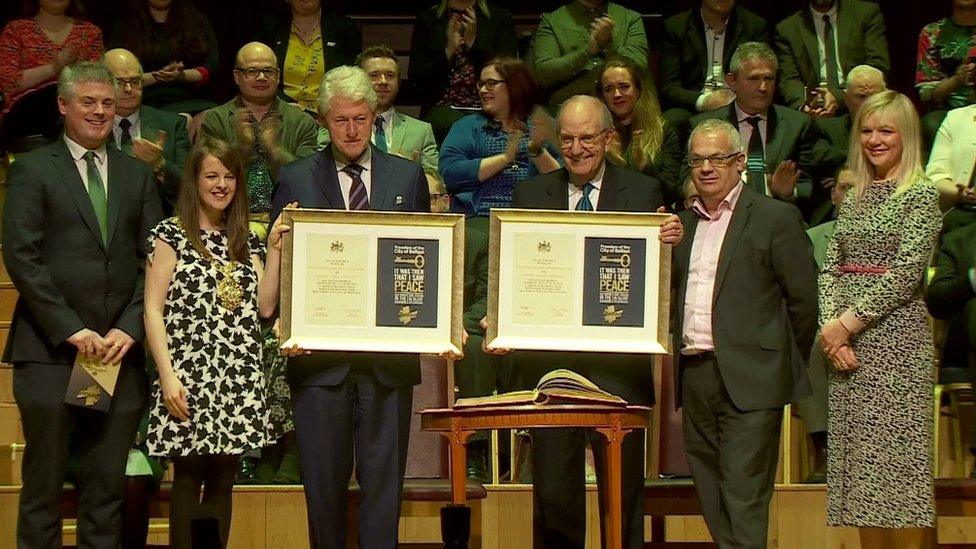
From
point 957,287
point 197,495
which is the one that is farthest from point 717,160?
point 197,495

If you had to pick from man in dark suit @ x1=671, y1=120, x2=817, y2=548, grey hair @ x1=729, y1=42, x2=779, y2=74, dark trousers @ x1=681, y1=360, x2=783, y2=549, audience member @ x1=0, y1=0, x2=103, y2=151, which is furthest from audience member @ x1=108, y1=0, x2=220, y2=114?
dark trousers @ x1=681, y1=360, x2=783, y2=549

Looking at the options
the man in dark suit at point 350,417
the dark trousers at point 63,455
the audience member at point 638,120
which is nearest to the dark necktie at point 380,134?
the audience member at point 638,120

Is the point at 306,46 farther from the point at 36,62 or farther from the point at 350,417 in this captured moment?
the point at 350,417

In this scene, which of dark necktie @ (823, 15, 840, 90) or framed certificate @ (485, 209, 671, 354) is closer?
framed certificate @ (485, 209, 671, 354)

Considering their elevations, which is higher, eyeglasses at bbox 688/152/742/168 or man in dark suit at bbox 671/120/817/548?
eyeglasses at bbox 688/152/742/168

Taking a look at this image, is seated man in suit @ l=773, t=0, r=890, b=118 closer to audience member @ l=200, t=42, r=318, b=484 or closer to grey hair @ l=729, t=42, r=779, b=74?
grey hair @ l=729, t=42, r=779, b=74

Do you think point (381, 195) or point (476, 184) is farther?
point (476, 184)

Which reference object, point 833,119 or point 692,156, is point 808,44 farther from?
point 692,156

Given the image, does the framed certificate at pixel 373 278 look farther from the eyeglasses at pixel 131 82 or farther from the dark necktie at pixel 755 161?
the dark necktie at pixel 755 161

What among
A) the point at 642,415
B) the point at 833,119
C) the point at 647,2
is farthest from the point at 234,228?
the point at 647,2

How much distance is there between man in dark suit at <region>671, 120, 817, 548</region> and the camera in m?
4.93

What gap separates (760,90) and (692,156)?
7.71ft

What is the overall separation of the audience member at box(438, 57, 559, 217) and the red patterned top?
1.99m

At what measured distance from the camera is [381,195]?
4.99 m
